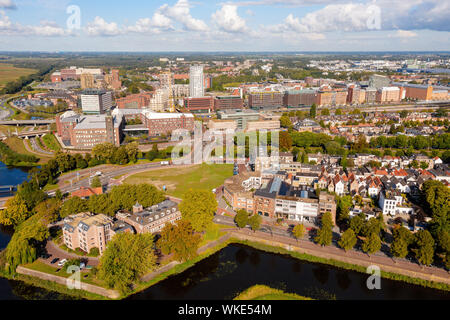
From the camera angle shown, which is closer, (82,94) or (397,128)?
(397,128)

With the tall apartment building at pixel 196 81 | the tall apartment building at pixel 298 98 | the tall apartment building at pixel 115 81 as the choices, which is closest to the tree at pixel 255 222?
the tall apartment building at pixel 298 98

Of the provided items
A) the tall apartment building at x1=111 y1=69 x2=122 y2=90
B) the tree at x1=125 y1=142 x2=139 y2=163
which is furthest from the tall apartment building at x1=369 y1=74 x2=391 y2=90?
the tree at x1=125 y1=142 x2=139 y2=163

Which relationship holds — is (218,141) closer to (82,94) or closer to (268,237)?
(268,237)

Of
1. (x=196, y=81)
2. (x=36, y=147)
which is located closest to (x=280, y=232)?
(x=36, y=147)

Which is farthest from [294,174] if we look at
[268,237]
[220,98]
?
[220,98]

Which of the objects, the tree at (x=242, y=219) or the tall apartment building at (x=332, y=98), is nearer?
the tree at (x=242, y=219)

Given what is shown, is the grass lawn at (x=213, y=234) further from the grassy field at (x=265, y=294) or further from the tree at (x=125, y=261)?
the grassy field at (x=265, y=294)

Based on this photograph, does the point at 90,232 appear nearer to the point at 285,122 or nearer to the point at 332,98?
the point at 285,122
